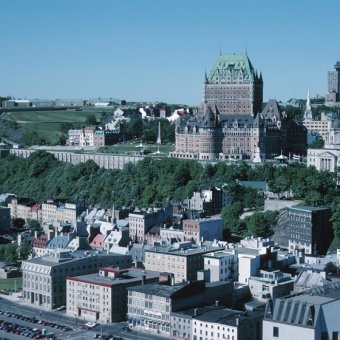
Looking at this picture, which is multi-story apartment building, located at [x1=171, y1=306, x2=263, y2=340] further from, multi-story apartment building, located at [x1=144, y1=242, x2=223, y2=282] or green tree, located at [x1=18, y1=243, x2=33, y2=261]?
green tree, located at [x1=18, y1=243, x2=33, y2=261]

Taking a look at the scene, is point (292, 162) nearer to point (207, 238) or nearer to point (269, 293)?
point (207, 238)

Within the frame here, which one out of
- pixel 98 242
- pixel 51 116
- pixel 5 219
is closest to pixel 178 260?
pixel 98 242

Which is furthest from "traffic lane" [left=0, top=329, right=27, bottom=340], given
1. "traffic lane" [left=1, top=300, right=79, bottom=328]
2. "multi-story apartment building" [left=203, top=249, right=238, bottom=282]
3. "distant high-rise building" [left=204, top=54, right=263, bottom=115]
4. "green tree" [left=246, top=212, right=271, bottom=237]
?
"distant high-rise building" [left=204, top=54, right=263, bottom=115]

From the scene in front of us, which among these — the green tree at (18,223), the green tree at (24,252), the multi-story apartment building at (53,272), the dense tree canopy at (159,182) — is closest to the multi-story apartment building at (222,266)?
the multi-story apartment building at (53,272)

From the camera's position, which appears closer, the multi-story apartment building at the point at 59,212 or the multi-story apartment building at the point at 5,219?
the multi-story apartment building at the point at 59,212

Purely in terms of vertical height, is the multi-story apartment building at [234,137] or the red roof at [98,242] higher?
the multi-story apartment building at [234,137]

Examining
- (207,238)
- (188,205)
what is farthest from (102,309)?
(188,205)

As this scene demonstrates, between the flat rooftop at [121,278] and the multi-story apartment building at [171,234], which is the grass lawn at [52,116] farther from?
the flat rooftop at [121,278]
